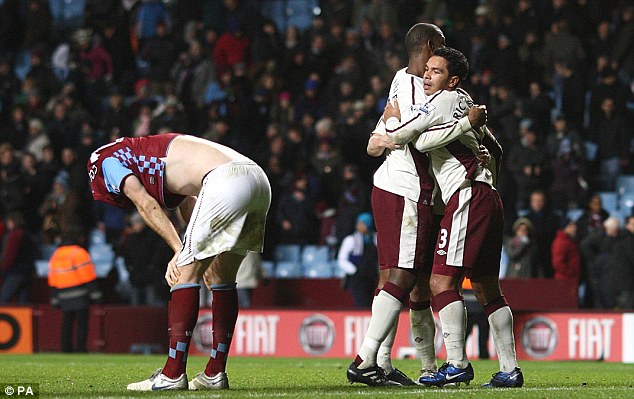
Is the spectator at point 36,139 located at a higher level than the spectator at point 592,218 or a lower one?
higher

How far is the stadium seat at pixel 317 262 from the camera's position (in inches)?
784

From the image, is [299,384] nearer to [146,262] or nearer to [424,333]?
[424,333]

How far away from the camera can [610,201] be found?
19.6 m

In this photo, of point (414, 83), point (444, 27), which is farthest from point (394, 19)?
point (414, 83)

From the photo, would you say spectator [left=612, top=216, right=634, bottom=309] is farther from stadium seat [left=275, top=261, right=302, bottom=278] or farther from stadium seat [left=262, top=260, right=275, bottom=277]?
stadium seat [left=262, top=260, right=275, bottom=277]

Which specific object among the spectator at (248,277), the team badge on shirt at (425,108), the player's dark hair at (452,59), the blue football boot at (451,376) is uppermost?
the player's dark hair at (452,59)

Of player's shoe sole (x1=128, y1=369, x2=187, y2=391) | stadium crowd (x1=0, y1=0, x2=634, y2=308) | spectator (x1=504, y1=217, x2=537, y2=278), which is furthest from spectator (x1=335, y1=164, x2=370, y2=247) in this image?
player's shoe sole (x1=128, y1=369, x2=187, y2=391)

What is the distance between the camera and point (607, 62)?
1988cm

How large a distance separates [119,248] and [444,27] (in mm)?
6517

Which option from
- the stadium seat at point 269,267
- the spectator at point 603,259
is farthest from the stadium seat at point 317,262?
the spectator at point 603,259

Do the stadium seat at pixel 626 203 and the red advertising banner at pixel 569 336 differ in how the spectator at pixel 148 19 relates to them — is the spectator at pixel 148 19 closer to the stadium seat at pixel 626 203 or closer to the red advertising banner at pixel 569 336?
the stadium seat at pixel 626 203

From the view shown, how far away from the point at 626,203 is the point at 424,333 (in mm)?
11188

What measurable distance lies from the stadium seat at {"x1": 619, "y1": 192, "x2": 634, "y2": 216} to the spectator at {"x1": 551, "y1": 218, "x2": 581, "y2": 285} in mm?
2104

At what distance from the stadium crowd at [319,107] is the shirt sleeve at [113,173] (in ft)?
33.2
